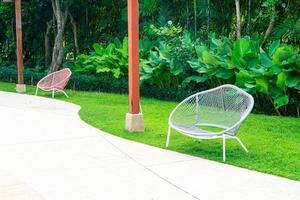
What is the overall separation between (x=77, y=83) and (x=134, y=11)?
6972mm

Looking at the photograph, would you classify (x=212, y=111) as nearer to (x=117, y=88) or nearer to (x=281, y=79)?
(x=281, y=79)

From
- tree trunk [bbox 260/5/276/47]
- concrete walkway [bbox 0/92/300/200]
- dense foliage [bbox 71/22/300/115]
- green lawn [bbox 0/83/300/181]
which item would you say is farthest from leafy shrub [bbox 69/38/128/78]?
concrete walkway [bbox 0/92/300/200]

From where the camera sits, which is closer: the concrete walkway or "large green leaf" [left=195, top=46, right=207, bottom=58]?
the concrete walkway

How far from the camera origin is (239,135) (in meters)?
6.88

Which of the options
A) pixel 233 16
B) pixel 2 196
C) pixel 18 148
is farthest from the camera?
pixel 233 16

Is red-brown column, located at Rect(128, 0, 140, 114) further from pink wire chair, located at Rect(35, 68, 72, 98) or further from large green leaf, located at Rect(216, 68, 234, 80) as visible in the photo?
pink wire chair, located at Rect(35, 68, 72, 98)

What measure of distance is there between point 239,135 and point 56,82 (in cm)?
621

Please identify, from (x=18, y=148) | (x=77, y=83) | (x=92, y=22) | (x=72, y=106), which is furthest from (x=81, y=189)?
(x=92, y=22)

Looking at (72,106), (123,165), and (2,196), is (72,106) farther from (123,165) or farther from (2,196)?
(2,196)

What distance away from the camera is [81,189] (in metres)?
4.41

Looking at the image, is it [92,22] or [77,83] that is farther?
[92,22]

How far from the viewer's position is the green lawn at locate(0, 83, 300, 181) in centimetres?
528

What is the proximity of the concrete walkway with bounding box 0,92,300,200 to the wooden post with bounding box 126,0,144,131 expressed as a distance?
50 centimetres

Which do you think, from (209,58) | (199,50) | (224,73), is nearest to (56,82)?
(199,50)
